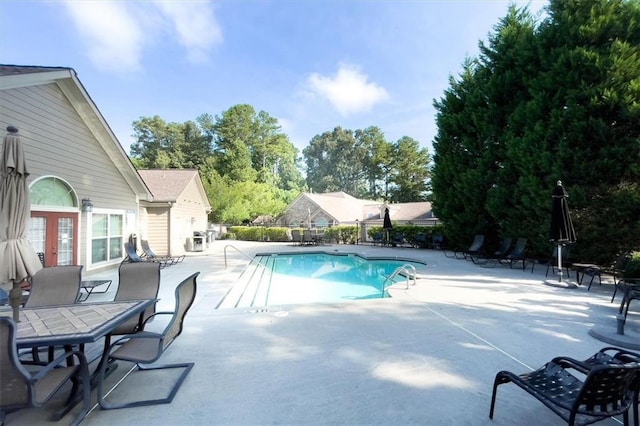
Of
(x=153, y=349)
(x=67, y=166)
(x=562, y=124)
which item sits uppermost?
(x=562, y=124)

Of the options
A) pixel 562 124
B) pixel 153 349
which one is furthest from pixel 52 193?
Result: pixel 562 124

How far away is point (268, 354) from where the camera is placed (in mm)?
3709

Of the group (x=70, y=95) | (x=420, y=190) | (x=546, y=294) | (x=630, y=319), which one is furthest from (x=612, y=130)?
(x=420, y=190)

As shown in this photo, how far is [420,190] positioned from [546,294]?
2884 centimetres

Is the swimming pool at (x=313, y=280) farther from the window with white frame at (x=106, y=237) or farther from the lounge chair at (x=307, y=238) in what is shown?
the lounge chair at (x=307, y=238)

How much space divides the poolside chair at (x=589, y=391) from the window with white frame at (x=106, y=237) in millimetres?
10987

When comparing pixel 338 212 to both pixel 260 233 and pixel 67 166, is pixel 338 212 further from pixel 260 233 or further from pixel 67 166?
pixel 67 166

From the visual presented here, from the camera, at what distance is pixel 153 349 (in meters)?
2.93

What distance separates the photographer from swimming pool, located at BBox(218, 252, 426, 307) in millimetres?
7500

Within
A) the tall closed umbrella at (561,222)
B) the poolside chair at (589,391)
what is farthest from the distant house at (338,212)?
the poolside chair at (589,391)

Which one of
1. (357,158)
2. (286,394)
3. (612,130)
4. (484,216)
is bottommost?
(286,394)

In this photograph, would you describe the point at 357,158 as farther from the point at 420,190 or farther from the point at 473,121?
the point at 473,121

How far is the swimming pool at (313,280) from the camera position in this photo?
7.50 metres

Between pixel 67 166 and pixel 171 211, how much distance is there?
680cm
